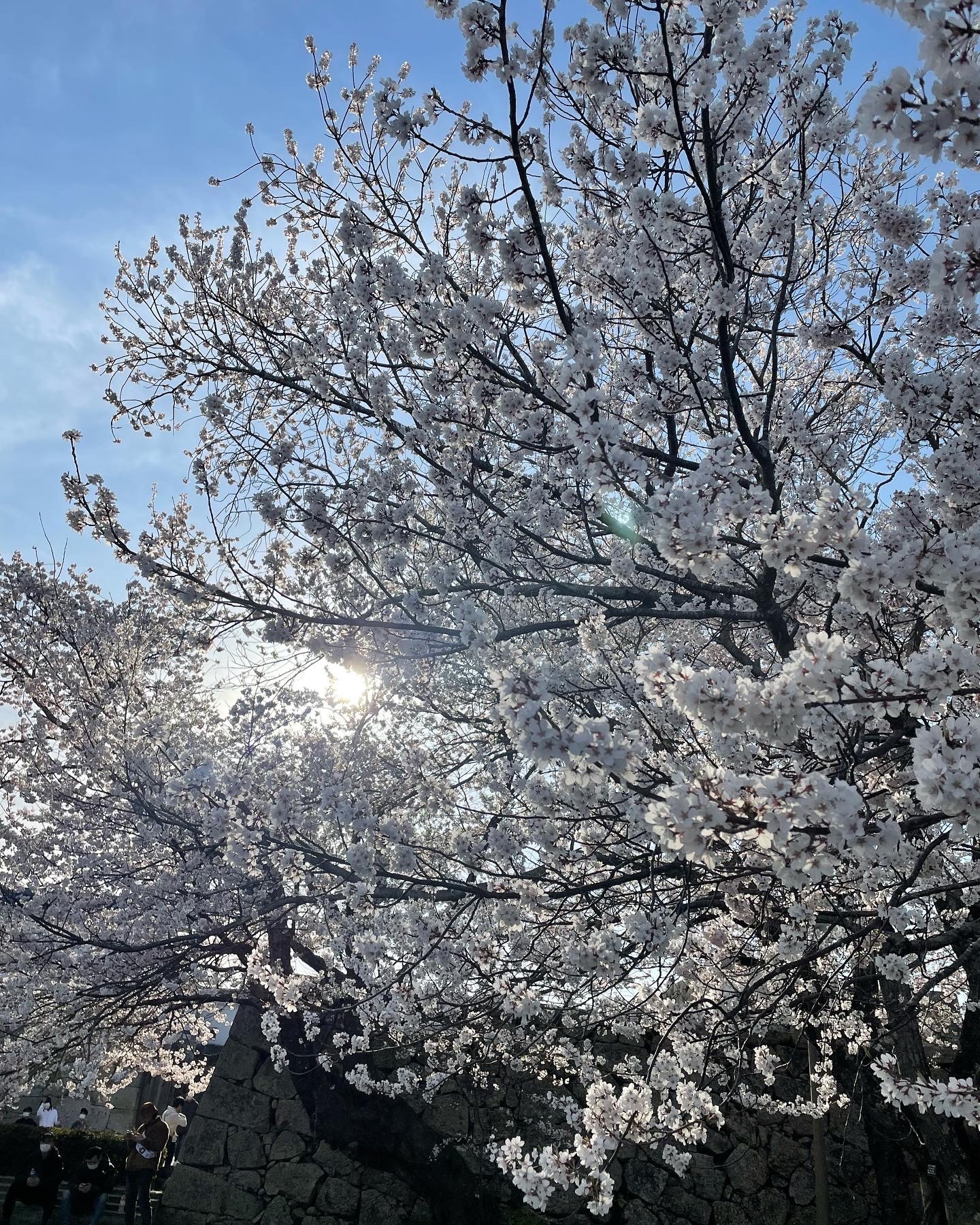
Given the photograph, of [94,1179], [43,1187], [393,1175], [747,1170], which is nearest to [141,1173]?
[94,1179]

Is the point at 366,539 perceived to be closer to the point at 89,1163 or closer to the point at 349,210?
the point at 349,210

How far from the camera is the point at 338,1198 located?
8586 mm

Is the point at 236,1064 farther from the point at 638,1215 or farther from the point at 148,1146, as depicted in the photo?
the point at 638,1215

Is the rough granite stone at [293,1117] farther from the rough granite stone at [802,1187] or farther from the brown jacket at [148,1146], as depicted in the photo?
the rough granite stone at [802,1187]

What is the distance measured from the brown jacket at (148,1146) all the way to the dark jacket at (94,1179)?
2.43 ft

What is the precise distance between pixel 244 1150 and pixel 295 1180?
671 millimetres

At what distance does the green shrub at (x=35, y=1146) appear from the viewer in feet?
36.1

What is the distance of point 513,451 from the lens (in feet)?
15.8

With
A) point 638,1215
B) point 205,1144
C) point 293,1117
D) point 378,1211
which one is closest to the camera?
point 638,1215

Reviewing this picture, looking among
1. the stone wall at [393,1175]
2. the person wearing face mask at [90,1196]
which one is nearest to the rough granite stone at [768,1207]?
the stone wall at [393,1175]

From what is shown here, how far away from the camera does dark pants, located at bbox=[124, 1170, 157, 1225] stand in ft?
27.3

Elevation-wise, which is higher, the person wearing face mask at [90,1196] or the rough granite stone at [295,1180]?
the rough granite stone at [295,1180]

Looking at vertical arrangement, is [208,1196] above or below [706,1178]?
below

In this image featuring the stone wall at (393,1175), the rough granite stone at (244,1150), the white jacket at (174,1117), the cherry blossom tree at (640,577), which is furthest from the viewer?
the white jacket at (174,1117)
